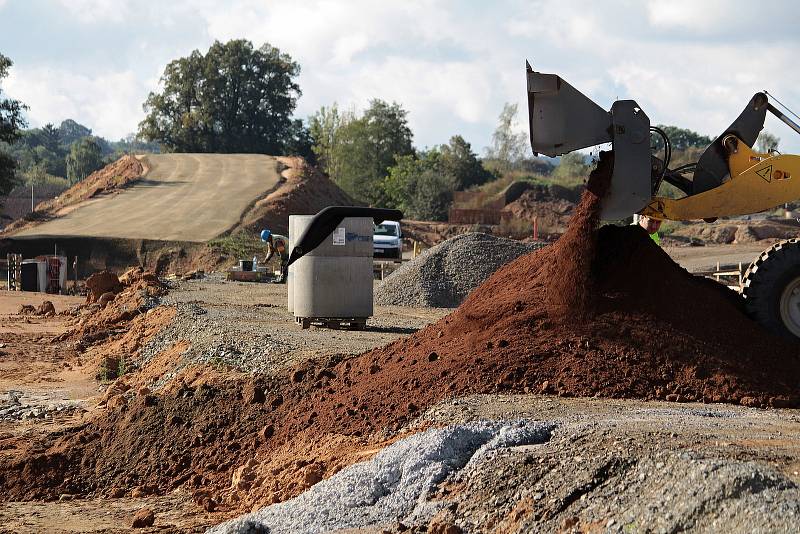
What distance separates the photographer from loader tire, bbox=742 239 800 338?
11.8 m

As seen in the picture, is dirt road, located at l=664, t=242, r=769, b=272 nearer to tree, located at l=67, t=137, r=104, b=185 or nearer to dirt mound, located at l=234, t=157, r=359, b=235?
dirt mound, located at l=234, t=157, r=359, b=235

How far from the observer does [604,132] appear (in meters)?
11.6

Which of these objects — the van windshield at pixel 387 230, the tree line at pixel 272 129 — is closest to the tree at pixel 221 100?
the tree line at pixel 272 129

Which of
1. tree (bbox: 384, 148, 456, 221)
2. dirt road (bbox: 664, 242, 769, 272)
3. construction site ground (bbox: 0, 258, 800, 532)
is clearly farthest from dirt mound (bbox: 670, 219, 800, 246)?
construction site ground (bbox: 0, 258, 800, 532)

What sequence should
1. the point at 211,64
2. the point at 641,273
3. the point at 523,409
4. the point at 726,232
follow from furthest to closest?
1. the point at 211,64
2. the point at 726,232
3. the point at 641,273
4. the point at 523,409

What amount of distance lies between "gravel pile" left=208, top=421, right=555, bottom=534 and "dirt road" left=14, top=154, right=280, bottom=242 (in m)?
39.9

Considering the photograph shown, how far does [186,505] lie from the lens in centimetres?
1007

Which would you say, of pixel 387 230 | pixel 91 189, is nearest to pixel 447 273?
pixel 387 230

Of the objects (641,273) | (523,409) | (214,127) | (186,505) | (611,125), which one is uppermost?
(214,127)

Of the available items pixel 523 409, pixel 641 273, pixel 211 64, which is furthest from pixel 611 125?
pixel 211 64

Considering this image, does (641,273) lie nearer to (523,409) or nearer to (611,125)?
(611,125)

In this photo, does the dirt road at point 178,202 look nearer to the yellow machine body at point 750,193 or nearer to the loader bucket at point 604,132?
the yellow machine body at point 750,193

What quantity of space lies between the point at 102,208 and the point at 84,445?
46843mm

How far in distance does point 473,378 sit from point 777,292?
3.76 metres
